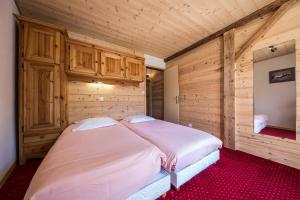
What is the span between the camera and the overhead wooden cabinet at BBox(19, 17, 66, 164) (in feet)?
6.74

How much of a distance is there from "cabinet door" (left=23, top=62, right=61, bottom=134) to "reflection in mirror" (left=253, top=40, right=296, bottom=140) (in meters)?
3.66

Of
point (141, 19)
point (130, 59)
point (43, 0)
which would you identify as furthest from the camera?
point (130, 59)

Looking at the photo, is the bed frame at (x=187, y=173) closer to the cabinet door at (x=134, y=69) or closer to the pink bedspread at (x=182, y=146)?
the pink bedspread at (x=182, y=146)

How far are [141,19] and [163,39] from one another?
0.94 metres

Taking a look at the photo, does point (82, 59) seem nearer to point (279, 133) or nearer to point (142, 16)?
point (142, 16)

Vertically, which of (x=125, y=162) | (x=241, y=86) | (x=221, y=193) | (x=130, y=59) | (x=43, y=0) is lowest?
(x=221, y=193)

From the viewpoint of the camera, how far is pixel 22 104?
2.04 meters

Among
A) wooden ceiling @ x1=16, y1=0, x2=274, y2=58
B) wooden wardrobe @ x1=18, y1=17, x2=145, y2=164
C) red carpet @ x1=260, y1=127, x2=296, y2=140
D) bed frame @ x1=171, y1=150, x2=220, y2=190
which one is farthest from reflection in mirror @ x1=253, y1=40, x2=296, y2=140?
wooden wardrobe @ x1=18, y1=17, x2=145, y2=164

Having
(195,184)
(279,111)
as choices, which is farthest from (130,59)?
(279,111)

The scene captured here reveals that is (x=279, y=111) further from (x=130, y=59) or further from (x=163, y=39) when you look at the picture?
(x=130, y=59)

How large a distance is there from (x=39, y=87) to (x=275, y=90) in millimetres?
4093

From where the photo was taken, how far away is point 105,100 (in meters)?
3.26

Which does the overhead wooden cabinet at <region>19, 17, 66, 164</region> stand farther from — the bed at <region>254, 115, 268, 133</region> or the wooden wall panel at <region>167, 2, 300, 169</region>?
the bed at <region>254, 115, 268, 133</region>

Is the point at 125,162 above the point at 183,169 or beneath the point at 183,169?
above
